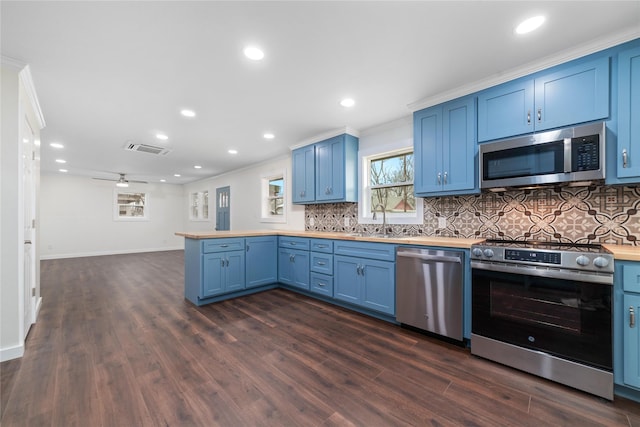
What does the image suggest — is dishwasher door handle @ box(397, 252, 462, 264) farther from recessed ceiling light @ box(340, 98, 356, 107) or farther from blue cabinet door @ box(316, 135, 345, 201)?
recessed ceiling light @ box(340, 98, 356, 107)

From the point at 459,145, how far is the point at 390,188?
1.13m

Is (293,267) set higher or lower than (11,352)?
higher

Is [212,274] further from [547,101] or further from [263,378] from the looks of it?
[547,101]

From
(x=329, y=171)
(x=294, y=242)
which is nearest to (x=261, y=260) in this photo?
(x=294, y=242)

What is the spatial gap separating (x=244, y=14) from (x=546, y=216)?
292 centimetres

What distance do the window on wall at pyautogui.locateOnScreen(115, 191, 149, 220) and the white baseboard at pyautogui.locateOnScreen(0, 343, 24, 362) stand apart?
287 inches

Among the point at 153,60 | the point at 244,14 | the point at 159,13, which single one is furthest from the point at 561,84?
the point at 153,60

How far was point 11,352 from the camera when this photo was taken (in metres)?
2.07

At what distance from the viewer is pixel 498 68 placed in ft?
7.23

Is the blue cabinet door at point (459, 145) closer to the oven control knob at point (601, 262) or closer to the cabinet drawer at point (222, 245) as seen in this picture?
the oven control knob at point (601, 262)

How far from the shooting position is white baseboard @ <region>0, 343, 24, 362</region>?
2.04 meters

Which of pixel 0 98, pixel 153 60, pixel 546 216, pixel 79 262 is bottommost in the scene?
pixel 79 262

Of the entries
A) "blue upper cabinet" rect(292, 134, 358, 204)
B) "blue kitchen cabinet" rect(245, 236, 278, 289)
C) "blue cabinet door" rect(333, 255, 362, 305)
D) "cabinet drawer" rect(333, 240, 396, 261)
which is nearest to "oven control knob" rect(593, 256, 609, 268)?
"cabinet drawer" rect(333, 240, 396, 261)

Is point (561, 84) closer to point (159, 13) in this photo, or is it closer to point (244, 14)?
point (244, 14)
